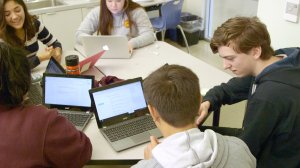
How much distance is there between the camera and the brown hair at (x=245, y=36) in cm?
134

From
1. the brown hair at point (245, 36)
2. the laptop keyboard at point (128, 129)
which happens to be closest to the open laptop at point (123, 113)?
the laptop keyboard at point (128, 129)

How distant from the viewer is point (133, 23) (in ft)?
8.77

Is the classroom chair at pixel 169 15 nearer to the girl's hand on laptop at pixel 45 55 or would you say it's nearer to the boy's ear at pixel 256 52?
the girl's hand on laptop at pixel 45 55

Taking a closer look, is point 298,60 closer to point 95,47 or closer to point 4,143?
point 4,143

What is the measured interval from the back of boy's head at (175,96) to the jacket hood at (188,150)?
0.07 metres

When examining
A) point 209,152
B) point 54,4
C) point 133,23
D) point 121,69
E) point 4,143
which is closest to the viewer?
point 209,152

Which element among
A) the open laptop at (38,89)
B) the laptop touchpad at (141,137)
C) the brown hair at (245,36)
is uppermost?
the brown hair at (245,36)

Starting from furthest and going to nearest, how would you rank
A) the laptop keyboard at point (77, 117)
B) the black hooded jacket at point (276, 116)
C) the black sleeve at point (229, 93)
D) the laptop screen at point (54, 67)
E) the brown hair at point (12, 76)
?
the laptop screen at point (54, 67), the black sleeve at point (229, 93), the laptop keyboard at point (77, 117), the black hooded jacket at point (276, 116), the brown hair at point (12, 76)

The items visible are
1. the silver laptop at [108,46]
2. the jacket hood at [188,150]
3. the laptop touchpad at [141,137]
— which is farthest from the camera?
the silver laptop at [108,46]

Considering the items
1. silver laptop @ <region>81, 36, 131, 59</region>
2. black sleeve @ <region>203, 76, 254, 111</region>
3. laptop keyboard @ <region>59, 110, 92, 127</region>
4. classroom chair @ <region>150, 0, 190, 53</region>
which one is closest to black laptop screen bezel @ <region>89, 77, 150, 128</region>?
laptop keyboard @ <region>59, 110, 92, 127</region>

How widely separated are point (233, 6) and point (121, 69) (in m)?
2.65

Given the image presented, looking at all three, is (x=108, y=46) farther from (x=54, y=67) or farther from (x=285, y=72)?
(x=285, y=72)

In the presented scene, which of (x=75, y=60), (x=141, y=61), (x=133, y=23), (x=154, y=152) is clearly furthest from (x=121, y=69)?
(x=154, y=152)

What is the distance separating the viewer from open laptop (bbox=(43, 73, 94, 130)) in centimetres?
170
